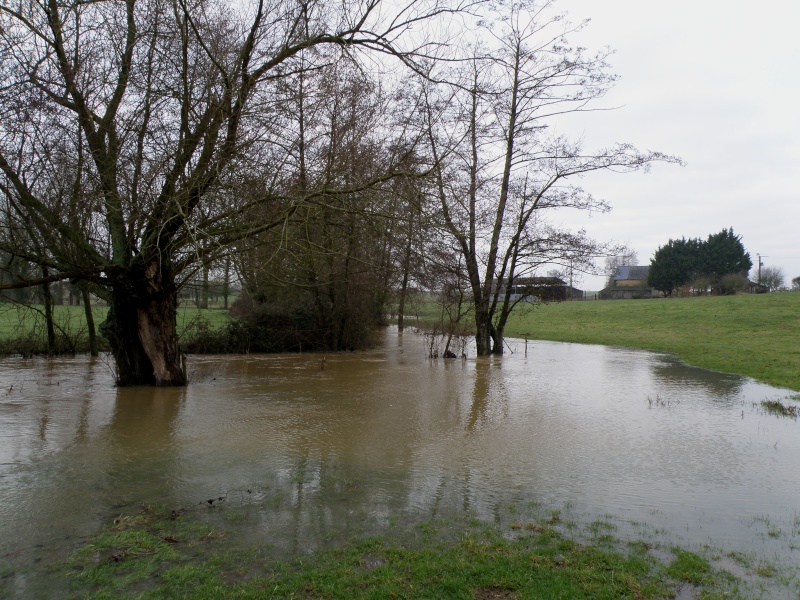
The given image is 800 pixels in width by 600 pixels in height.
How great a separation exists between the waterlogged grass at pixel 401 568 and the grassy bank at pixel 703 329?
1172 centimetres

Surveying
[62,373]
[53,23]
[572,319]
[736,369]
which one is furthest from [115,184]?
[572,319]

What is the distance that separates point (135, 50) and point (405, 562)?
10628mm

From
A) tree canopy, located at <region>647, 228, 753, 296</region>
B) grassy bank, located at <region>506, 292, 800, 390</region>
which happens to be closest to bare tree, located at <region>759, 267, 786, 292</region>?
tree canopy, located at <region>647, 228, 753, 296</region>

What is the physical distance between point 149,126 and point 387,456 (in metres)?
7.54

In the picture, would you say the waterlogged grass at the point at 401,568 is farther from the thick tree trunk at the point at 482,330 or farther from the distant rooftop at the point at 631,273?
the distant rooftop at the point at 631,273

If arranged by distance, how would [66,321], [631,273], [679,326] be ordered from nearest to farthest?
[66,321], [679,326], [631,273]

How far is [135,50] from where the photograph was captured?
1098cm

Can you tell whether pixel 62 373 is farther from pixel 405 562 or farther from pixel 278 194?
pixel 405 562

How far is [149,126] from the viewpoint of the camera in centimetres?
1080

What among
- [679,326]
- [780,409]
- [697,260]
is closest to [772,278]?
[697,260]

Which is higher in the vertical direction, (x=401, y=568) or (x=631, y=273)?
(x=631, y=273)

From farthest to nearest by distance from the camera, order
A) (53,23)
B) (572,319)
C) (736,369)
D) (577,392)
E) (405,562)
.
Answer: (572,319) < (736,369) < (577,392) < (53,23) < (405,562)

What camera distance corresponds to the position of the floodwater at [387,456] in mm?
5094

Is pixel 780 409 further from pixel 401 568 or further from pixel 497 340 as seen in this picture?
pixel 497 340
